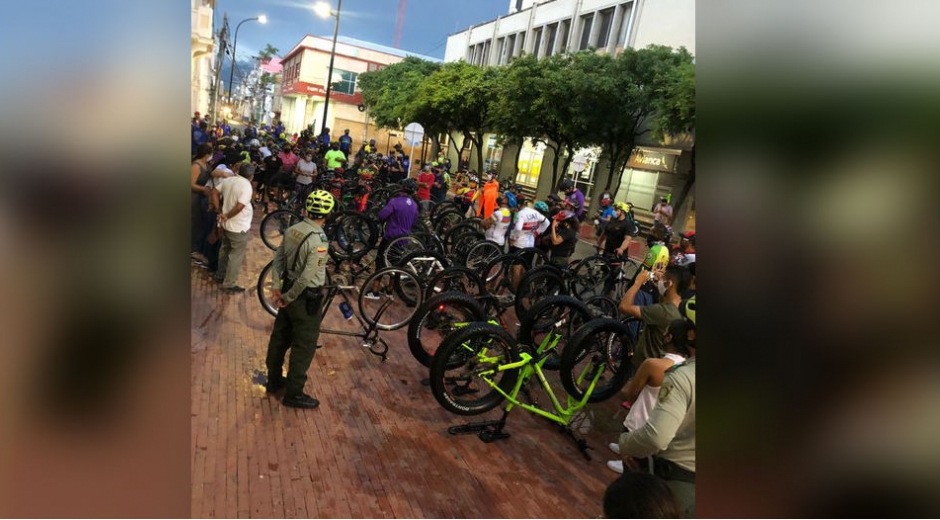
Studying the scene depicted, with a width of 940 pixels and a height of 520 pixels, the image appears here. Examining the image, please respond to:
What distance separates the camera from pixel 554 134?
21.4 metres

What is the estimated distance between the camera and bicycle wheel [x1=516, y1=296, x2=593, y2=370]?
17.6ft

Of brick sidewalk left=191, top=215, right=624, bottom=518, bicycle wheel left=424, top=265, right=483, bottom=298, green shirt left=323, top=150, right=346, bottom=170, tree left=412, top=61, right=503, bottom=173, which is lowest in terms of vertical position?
brick sidewalk left=191, top=215, right=624, bottom=518

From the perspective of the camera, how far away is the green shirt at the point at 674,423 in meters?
2.48

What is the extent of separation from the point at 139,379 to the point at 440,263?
637 centimetres

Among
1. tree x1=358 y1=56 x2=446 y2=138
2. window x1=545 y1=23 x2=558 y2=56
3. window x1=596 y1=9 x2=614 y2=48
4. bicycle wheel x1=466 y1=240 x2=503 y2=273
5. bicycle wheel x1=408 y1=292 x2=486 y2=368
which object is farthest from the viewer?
tree x1=358 y1=56 x2=446 y2=138

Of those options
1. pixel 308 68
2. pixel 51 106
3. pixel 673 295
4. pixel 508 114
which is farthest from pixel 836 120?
pixel 308 68

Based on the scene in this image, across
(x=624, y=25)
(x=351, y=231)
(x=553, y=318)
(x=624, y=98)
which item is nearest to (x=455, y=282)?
(x=553, y=318)

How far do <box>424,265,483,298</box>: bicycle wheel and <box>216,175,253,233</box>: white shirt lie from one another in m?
2.42

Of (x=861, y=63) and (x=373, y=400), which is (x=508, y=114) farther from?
(x=861, y=63)

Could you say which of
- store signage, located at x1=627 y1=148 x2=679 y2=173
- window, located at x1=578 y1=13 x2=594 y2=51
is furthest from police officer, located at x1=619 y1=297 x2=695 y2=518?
window, located at x1=578 y1=13 x2=594 y2=51

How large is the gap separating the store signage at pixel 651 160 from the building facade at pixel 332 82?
453 inches

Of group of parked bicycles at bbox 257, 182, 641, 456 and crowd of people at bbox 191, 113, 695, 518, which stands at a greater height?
crowd of people at bbox 191, 113, 695, 518

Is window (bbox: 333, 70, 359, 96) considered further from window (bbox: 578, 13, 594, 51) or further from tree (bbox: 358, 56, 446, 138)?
window (bbox: 578, 13, 594, 51)

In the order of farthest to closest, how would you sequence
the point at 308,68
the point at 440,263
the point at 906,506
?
the point at 308,68
the point at 440,263
the point at 906,506
